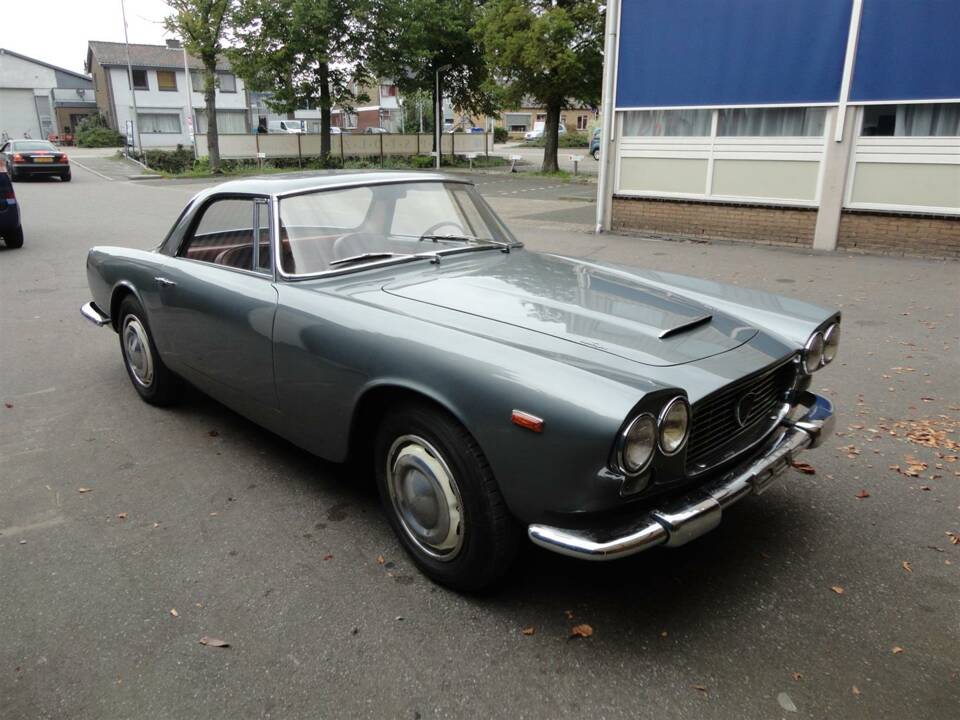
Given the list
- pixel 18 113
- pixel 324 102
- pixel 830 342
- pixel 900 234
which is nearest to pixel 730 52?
pixel 900 234

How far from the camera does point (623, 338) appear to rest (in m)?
2.73

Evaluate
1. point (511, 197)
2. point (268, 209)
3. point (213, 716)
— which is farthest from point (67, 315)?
point (511, 197)

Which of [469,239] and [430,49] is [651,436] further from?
[430,49]

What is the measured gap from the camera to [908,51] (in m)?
9.68

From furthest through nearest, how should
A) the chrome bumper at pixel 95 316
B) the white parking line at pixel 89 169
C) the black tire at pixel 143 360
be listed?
1. the white parking line at pixel 89 169
2. the chrome bumper at pixel 95 316
3. the black tire at pixel 143 360

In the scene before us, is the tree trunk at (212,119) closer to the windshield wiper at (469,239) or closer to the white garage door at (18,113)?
the windshield wiper at (469,239)

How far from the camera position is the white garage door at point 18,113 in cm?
5791

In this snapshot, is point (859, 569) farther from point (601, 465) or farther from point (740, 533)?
point (601, 465)

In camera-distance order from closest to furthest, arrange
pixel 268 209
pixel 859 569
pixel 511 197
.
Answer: pixel 859 569 < pixel 268 209 < pixel 511 197

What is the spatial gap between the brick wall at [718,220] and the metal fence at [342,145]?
82.0 feet

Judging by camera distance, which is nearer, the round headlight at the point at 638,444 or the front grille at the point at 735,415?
the round headlight at the point at 638,444

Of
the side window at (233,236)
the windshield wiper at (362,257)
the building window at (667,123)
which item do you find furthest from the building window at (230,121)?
the windshield wiper at (362,257)

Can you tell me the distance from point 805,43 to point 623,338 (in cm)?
972

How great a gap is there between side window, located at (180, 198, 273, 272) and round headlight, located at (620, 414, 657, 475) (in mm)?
2040
